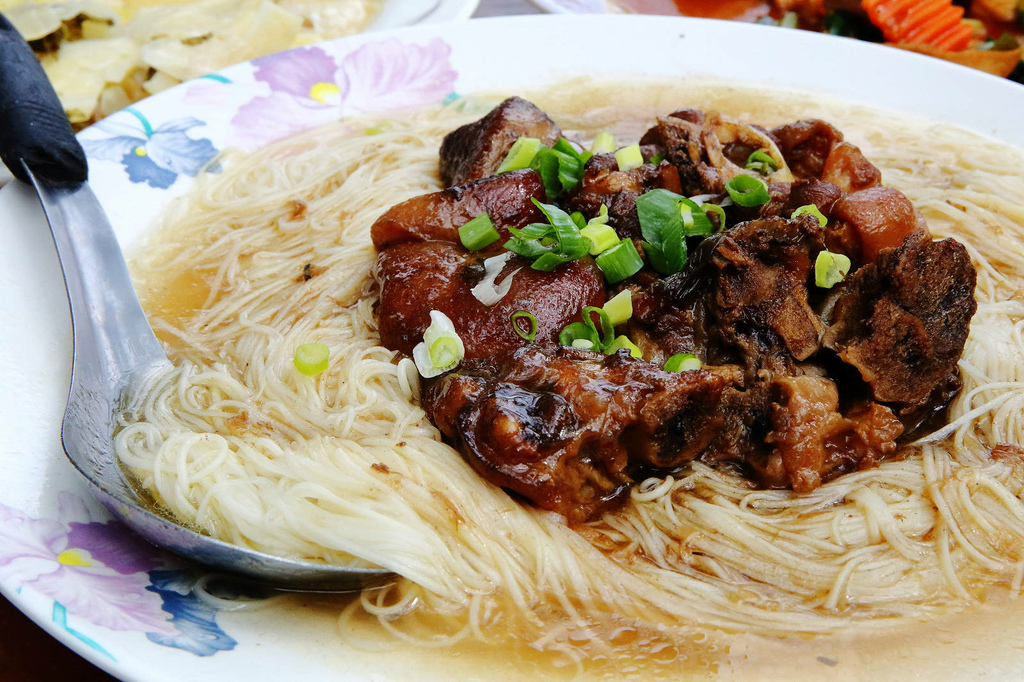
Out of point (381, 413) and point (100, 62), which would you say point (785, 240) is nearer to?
point (381, 413)

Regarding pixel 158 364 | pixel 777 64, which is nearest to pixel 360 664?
pixel 158 364

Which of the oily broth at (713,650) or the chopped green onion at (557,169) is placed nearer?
the oily broth at (713,650)

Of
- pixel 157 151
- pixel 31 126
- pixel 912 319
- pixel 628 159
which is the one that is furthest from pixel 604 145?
pixel 31 126

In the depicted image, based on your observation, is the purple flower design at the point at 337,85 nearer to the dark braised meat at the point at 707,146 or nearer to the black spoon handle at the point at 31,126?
the black spoon handle at the point at 31,126

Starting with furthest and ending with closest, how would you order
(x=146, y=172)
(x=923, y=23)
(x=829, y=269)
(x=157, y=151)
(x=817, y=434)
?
(x=923, y=23)
(x=157, y=151)
(x=146, y=172)
(x=829, y=269)
(x=817, y=434)

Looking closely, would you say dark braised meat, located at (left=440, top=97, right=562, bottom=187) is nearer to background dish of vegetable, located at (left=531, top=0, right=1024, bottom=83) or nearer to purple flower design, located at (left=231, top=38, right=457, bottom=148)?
purple flower design, located at (left=231, top=38, right=457, bottom=148)

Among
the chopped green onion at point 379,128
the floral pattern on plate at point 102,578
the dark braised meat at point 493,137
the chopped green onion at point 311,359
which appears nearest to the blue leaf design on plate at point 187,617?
the floral pattern on plate at point 102,578

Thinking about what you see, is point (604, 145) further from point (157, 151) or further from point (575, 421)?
point (157, 151)
